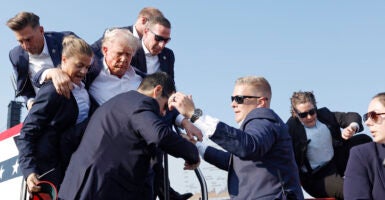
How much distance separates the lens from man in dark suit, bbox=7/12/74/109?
4199 mm

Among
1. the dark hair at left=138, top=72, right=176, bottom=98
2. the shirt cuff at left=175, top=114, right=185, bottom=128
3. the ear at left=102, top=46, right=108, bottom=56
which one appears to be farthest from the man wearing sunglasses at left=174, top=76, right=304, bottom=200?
the ear at left=102, top=46, right=108, bottom=56

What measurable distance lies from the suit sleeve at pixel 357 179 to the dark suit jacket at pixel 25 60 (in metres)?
2.56

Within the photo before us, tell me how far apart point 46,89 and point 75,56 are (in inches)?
12.8

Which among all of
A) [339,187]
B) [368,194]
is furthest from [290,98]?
[368,194]

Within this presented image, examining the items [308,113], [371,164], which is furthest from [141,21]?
[371,164]

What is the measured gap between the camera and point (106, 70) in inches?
165

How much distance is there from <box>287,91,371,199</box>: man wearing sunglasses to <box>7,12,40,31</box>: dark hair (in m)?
2.90

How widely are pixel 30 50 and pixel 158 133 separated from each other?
72.1 inches

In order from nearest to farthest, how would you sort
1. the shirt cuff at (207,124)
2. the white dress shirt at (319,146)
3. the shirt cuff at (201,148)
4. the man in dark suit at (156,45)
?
1. the shirt cuff at (207,124)
2. the shirt cuff at (201,148)
3. the man in dark suit at (156,45)
4. the white dress shirt at (319,146)

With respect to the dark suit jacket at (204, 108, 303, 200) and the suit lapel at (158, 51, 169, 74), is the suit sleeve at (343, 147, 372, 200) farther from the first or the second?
the suit lapel at (158, 51, 169, 74)

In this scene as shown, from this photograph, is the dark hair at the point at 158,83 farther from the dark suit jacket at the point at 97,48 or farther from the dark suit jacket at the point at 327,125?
the dark suit jacket at the point at 327,125

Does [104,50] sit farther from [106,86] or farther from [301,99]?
[301,99]

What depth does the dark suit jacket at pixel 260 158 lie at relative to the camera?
3521mm

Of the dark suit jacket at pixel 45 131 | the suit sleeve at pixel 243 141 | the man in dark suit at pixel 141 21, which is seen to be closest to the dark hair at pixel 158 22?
the man in dark suit at pixel 141 21
